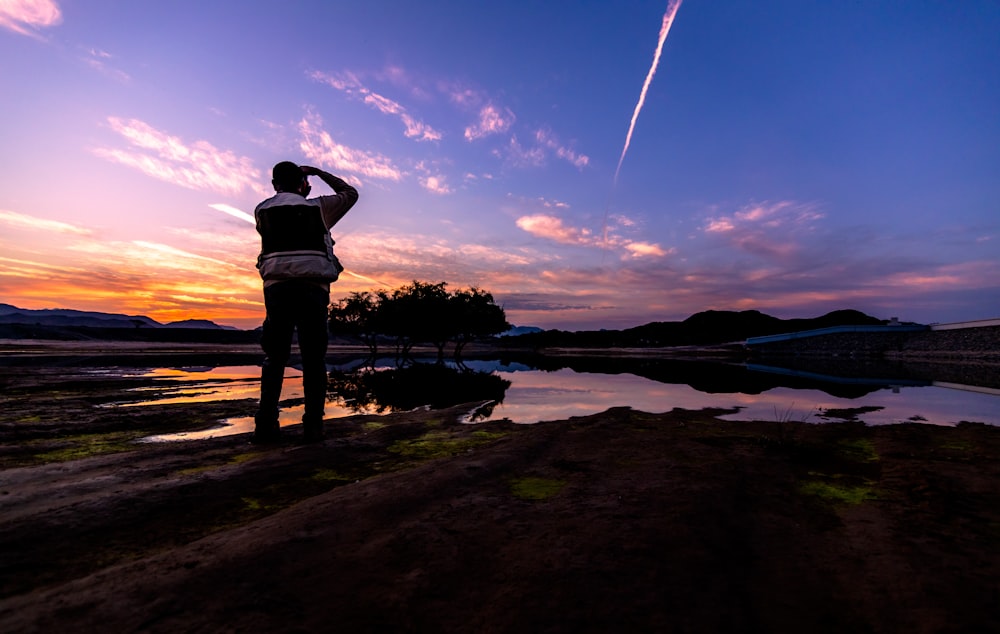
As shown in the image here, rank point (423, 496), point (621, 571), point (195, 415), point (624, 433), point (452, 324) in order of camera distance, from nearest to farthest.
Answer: point (621, 571)
point (423, 496)
point (624, 433)
point (195, 415)
point (452, 324)

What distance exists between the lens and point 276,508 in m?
3.00

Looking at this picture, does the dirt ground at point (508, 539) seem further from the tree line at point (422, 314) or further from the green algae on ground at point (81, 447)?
the tree line at point (422, 314)

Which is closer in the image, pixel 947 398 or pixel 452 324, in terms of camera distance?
pixel 947 398

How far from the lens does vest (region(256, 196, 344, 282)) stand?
5.35m

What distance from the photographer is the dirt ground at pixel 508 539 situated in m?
1.61

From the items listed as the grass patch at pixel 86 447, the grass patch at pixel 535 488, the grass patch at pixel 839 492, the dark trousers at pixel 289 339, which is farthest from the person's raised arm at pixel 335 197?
the grass patch at pixel 839 492

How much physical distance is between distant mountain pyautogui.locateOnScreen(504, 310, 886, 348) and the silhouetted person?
10786 cm

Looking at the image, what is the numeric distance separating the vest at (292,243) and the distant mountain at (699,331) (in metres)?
108

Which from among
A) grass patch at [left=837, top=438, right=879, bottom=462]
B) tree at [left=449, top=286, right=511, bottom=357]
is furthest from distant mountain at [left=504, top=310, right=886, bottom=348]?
grass patch at [left=837, top=438, right=879, bottom=462]

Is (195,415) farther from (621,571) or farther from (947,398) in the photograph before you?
(947,398)

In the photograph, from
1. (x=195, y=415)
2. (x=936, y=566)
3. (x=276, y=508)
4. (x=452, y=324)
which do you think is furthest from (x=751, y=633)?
(x=452, y=324)

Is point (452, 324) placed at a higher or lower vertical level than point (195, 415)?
higher

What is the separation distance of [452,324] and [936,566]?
5389cm

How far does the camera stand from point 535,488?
10.7ft
